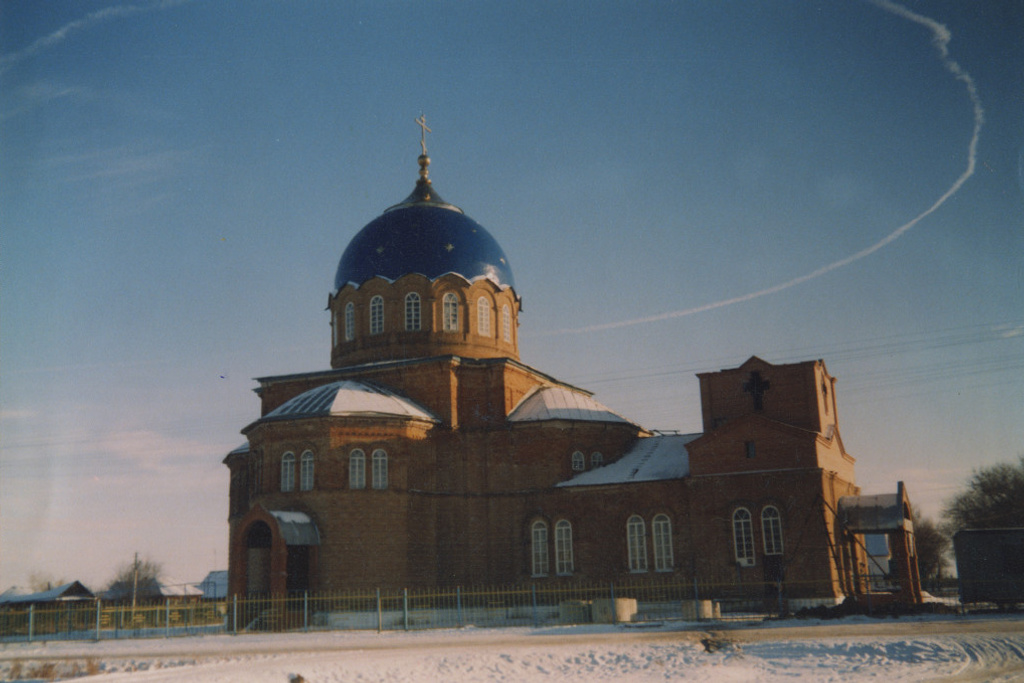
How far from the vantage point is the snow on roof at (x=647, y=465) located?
94.5 ft

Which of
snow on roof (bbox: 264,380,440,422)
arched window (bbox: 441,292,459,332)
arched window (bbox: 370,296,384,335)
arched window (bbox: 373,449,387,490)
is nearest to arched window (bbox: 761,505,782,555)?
snow on roof (bbox: 264,380,440,422)

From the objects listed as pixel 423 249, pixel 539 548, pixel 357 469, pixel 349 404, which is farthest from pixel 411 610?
pixel 423 249

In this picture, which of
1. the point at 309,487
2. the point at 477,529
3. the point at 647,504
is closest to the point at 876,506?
the point at 647,504

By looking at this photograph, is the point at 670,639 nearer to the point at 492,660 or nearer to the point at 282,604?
the point at 492,660

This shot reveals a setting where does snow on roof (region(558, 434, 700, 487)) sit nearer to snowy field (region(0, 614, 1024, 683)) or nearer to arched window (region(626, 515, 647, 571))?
arched window (region(626, 515, 647, 571))

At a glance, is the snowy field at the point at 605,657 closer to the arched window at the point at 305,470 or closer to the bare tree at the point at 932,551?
the arched window at the point at 305,470

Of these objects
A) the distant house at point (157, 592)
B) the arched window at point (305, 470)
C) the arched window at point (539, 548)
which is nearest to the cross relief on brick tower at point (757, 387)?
the arched window at point (539, 548)

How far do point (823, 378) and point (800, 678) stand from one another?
15662 millimetres

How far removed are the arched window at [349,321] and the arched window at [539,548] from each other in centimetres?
958

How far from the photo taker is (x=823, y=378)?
29.1 m

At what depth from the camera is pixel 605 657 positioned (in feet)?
55.5

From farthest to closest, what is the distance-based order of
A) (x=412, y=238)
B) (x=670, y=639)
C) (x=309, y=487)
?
(x=412, y=238), (x=309, y=487), (x=670, y=639)

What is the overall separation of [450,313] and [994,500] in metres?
32.8

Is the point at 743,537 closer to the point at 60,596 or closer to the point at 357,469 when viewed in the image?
the point at 357,469
